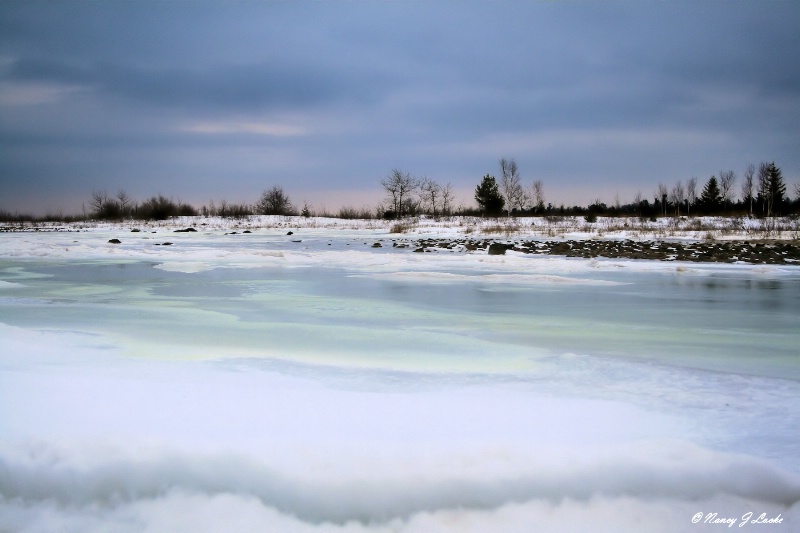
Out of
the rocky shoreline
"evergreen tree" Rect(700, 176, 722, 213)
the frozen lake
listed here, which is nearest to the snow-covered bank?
the rocky shoreline

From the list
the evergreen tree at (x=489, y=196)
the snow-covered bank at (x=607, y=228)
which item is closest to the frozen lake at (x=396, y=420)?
the snow-covered bank at (x=607, y=228)

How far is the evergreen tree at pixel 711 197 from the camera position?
2270 inches

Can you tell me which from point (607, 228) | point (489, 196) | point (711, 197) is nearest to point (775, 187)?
point (711, 197)

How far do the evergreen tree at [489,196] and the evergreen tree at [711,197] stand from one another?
2177 cm

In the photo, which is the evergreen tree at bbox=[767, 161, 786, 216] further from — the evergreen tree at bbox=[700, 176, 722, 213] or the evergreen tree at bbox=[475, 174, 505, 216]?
the evergreen tree at bbox=[475, 174, 505, 216]

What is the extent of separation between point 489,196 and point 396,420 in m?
52.6

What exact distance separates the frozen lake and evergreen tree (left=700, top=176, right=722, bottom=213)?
5993 cm

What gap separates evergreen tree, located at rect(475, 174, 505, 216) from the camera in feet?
175

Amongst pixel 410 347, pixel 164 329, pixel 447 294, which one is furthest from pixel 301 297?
pixel 410 347

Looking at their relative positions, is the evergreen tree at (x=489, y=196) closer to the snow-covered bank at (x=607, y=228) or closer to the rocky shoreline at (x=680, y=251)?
the snow-covered bank at (x=607, y=228)

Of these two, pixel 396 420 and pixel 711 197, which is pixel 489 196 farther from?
pixel 396 420

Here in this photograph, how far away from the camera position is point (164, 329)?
423cm

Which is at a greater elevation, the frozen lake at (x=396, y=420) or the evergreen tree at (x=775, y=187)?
the evergreen tree at (x=775, y=187)

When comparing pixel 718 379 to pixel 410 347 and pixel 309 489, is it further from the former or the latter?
pixel 309 489
